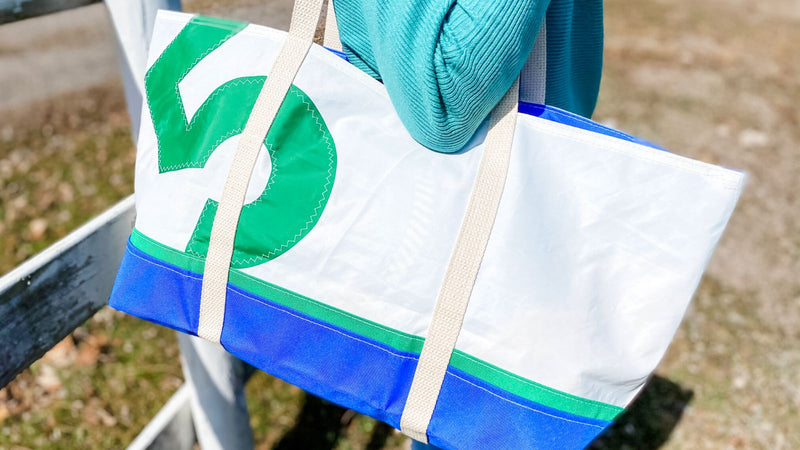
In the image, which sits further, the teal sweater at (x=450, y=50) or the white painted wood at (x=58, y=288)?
the white painted wood at (x=58, y=288)

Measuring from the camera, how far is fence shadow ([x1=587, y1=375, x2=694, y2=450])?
2475 mm

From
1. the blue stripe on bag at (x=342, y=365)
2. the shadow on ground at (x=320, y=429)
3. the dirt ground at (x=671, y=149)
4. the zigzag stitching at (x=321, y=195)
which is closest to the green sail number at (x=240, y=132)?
the zigzag stitching at (x=321, y=195)

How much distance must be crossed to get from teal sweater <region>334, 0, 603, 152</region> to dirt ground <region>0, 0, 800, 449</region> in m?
0.91

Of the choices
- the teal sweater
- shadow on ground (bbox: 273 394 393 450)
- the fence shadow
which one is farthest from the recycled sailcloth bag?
the fence shadow

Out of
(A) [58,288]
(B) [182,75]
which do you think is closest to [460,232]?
(B) [182,75]

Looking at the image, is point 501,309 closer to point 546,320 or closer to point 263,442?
point 546,320

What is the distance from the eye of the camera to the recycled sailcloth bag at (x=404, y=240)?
39.6 inches

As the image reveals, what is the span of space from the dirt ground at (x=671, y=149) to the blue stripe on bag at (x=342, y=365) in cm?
81

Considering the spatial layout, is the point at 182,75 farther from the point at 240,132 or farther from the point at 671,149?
the point at 671,149

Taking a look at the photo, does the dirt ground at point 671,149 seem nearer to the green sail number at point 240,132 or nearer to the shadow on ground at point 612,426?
the shadow on ground at point 612,426

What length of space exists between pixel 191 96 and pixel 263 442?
1614 millimetres

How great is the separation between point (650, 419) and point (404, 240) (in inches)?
77.7

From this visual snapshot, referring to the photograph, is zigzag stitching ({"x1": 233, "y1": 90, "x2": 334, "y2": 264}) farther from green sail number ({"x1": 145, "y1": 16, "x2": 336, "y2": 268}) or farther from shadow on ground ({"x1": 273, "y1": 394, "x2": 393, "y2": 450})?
shadow on ground ({"x1": 273, "y1": 394, "x2": 393, "y2": 450})

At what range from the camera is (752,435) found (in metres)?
2.52
